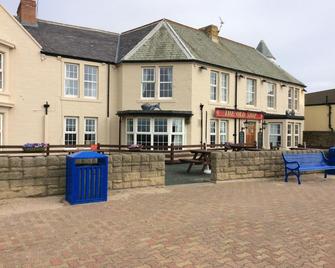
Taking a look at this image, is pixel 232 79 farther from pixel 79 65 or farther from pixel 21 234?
pixel 21 234

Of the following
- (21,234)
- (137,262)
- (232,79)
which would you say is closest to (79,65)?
(232,79)

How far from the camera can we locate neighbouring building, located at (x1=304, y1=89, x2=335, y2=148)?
102 feet

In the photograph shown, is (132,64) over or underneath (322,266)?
over

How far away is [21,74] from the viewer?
1745 cm

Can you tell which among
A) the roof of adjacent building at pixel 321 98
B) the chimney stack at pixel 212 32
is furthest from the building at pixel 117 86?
the roof of adjacent building at pixel 321 98

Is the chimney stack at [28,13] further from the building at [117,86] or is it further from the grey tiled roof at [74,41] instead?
the grey tiled roof at [74,41]

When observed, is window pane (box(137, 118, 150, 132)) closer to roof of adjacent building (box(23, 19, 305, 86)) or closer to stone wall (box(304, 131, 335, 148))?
roof of adjacent building (box(23, 19, 305, 86))

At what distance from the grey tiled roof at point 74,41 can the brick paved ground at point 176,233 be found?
1352 cm

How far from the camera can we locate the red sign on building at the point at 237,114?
20953mm

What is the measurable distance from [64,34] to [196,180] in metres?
14.8

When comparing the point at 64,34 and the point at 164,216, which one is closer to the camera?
the point at 164,216

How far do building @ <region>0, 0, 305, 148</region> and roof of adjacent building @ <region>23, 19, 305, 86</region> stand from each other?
7cm

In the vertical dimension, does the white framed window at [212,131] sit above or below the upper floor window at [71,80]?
below

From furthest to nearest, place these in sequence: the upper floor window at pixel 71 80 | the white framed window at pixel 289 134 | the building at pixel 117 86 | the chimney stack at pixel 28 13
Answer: the white framed window at pixel 289 134
the chimney stack at pixel 28 13
the upper floor window at pixel 71 80
the building at pixel 117 86
